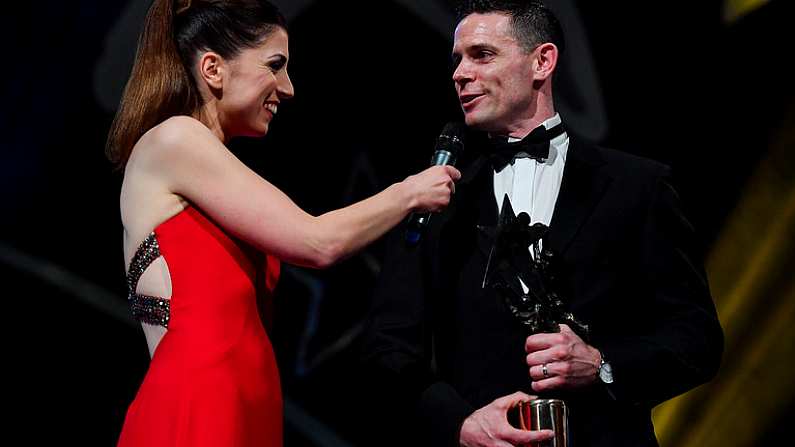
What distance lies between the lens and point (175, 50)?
1.87m

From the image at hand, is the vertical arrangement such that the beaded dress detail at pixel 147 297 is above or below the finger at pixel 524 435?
above

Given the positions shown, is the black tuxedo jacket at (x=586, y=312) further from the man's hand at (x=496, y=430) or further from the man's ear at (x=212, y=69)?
the man's ear at (x=212, y=69)

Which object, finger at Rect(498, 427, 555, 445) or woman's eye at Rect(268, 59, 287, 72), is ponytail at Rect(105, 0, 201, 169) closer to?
woman's eye at Rect(268, 59, 287, 72)

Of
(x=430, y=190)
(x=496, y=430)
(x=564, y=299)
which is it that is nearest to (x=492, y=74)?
(x=430, y=190)

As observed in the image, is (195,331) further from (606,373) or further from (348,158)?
(348,158)

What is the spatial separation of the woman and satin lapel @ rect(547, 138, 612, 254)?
243 mm

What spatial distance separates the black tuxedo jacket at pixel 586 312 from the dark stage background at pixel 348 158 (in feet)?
3.99

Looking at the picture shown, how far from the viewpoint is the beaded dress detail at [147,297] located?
→ 5.67ft

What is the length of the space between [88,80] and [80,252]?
0.60m

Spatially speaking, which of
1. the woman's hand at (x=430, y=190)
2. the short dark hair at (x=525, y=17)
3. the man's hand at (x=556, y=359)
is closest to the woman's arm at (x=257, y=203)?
the woman's hand at (x=430, y=190)


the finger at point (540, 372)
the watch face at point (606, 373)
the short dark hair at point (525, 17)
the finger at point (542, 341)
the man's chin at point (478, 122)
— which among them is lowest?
the watch face at point (606, 373)

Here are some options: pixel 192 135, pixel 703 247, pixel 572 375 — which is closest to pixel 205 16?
pixel 192 135

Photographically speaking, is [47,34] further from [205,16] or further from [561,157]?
[561,157]

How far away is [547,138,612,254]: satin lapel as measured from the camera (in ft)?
6.18
